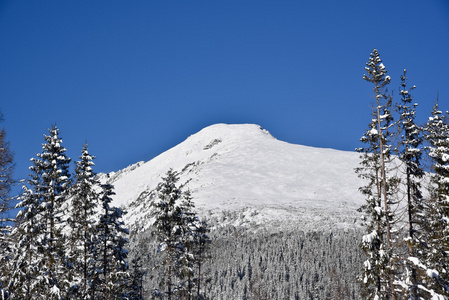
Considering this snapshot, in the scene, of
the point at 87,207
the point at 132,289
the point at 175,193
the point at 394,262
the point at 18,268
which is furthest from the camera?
the point at 132,289

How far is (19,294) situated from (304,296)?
133522mm

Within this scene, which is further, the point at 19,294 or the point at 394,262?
the point at 19,294

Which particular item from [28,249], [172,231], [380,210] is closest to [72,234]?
[172,231]

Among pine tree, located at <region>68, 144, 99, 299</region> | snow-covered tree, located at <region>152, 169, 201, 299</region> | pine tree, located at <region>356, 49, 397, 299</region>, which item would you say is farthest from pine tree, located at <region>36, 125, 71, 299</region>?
pine tree, located at <region>356, 49, 397, 299</region>

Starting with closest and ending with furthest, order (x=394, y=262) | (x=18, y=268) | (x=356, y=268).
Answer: (x=394, y=262)
(x=18, y=268)
(x=356, y=268)

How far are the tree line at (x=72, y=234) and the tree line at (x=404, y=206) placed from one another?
1446cm

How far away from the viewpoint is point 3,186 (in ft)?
56.6

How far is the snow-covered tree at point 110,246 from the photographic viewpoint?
31.2 meters

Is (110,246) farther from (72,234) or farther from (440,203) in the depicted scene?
(440,203)

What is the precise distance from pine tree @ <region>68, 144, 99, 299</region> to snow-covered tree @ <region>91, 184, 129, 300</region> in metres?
0.67

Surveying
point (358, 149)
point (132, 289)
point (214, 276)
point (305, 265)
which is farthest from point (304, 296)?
point (358, 149)

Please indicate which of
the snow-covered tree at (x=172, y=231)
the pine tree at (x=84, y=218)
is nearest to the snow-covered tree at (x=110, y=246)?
the pine tree at (x=84, y=218)

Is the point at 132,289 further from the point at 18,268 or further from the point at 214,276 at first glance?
the point at 214,276

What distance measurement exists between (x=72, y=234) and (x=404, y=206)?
922 inches
